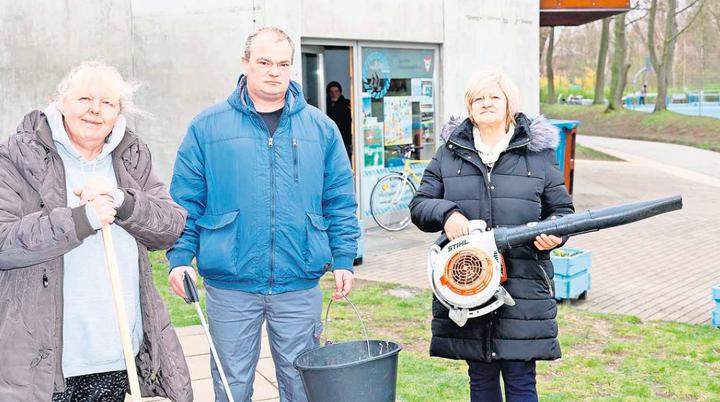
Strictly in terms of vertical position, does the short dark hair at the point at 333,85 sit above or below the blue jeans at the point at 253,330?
above

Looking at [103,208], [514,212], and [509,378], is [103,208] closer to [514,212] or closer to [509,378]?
[514,212]

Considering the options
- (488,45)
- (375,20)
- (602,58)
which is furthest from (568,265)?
(602,58)

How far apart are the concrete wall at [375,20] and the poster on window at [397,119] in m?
0.82

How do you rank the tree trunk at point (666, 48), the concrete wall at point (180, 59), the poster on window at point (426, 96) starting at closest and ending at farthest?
the concrete wall at point (180, 59), the poster on window at point (426, 96), the tree trunk at point (666, 48)

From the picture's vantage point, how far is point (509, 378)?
3.80m

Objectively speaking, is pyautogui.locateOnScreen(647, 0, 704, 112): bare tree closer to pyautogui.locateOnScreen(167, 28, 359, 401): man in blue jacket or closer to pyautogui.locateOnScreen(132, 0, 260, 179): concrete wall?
pyautogui.locateOnScreen(132, 0, 260, 179): concrete wall

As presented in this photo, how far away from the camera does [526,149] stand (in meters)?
3.75

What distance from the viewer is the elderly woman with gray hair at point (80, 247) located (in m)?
2.77

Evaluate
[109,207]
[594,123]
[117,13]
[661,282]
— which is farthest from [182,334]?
[594,123]

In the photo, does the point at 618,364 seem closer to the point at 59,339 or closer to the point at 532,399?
the point at 532,399

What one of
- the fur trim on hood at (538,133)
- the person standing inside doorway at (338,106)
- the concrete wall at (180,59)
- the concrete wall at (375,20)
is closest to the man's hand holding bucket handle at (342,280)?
the fur trim on hood at (538,133)

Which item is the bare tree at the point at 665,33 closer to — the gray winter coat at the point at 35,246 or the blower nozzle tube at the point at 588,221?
the blower nozzle tube at the point at 588,221

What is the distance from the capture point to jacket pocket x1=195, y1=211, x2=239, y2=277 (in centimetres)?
362

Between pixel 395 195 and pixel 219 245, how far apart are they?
7998 millimetres
